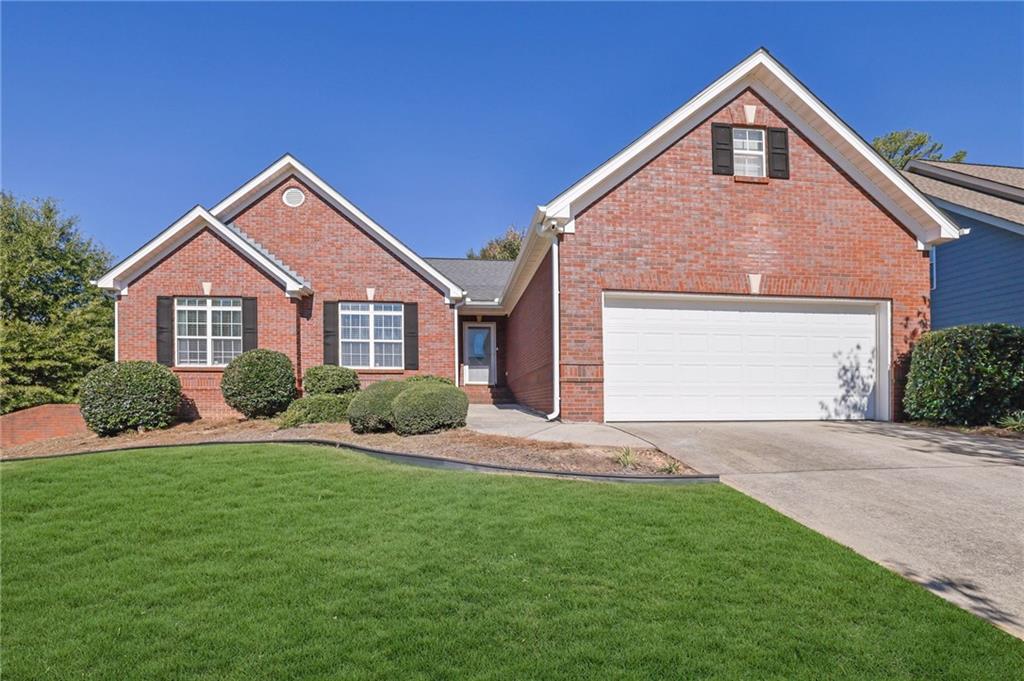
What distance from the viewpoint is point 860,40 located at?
10133 millimetres

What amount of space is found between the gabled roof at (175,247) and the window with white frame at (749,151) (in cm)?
1101

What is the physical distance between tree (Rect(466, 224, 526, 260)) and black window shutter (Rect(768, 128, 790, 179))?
28245mm

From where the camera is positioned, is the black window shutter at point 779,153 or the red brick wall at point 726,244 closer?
the red brick wall at point 726,244

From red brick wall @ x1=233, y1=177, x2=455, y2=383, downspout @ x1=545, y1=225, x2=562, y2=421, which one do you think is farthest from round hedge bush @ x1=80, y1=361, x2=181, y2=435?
downspout @ x1=545, y1=225, x2=562, y2=421

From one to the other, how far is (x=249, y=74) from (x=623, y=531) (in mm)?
11247

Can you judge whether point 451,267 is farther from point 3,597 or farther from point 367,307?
point 3,597

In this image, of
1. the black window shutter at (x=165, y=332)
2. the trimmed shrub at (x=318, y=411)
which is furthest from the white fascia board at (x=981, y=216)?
the black window shutter at (x=165, y=332)

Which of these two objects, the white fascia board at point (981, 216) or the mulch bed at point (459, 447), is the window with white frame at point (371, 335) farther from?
the white fascia board at point (981, 216)

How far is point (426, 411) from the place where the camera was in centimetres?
902

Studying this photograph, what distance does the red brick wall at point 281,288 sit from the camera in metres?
14.2

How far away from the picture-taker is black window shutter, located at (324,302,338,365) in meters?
Result: 15.4

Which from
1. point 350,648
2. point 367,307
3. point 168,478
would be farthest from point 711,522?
point 367,307

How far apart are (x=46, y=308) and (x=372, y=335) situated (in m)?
15.4

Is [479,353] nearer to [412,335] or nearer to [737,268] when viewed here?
[412,335]
